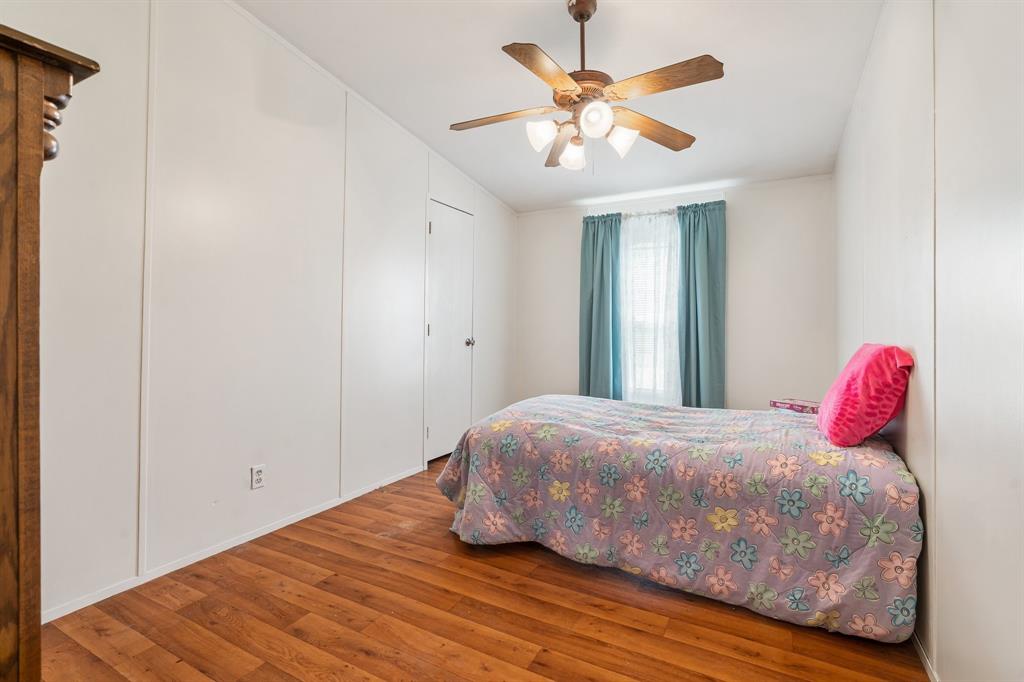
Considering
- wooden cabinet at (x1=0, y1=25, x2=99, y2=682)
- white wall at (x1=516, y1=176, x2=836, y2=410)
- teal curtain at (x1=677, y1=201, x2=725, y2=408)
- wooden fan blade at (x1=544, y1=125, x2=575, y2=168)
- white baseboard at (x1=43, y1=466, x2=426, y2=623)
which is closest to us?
wooden cabinet at (x1=0, y1=25, x2=99, y2=682)

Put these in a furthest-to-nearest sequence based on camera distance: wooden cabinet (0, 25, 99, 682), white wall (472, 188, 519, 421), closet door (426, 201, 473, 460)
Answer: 1. white wall (472, 188, 519, 421)
2. closet door (426, 201, 473, 460)
3. wooden cabinet (0, 25, 99, 682)

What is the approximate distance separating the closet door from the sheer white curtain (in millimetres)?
1633

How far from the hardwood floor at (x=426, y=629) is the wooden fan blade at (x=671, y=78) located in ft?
6.83

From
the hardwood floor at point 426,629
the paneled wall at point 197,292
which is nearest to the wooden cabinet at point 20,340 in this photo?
the hardwood floor at point 426,629

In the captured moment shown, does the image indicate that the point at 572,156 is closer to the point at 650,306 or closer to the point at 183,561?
the point at 650,306

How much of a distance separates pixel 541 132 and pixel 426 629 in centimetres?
220

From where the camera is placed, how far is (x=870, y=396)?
1.79 m

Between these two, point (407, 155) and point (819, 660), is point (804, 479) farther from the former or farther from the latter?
point (407, 155)

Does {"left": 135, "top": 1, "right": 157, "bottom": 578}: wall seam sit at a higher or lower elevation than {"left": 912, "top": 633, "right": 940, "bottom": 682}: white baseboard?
higher

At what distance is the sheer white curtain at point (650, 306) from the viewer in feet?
14.8

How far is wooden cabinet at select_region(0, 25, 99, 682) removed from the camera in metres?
0.58

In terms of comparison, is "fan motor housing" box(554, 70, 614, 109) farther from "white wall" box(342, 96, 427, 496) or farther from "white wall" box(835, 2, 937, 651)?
"white wall" box(342, 96, 427, 496)

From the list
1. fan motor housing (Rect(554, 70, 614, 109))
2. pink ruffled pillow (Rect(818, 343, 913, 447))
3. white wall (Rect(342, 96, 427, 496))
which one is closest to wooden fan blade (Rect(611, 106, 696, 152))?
fan motor housing (Rect(554, 70, 614, 109))

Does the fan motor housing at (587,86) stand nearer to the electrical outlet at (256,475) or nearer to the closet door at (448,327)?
the closet door at (448,327)
